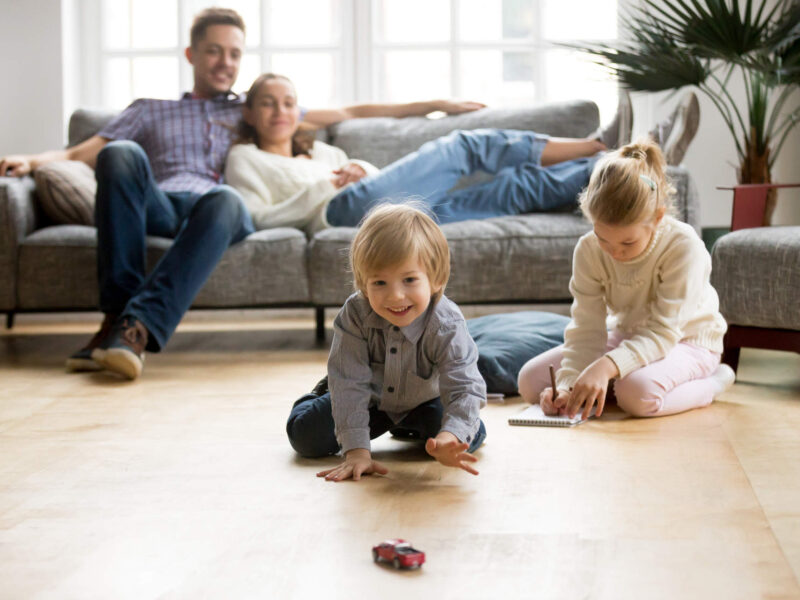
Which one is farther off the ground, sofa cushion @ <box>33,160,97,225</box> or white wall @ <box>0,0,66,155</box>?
white wall @ <box>0,0,66,155</box>

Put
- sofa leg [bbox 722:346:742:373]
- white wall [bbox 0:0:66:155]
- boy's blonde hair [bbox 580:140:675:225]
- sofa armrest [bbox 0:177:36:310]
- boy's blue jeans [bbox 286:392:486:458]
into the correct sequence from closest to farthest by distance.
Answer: boy's blue jeans [bbox 286:392:486:458]
boy's blonde hair [bbox 580:140:675:225]
sofa leg [bbox 722:346:742:373]
sofa armrest [bbox 0:177:36:310]
white wall [bbox 0:0:66:155]

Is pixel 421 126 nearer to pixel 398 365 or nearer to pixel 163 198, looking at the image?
pixel 163 198

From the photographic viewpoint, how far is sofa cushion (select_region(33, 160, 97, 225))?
3021 millimetres

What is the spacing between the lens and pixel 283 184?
3.15 m

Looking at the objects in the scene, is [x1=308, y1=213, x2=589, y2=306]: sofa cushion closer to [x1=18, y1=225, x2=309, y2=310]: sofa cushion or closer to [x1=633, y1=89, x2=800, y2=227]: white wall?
[x1=18, y1=225, x2=309, y2=310]: sofa cushion

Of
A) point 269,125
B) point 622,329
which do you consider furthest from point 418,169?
point 622,329

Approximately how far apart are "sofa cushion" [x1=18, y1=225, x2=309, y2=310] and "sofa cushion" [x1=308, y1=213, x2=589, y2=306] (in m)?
0.07

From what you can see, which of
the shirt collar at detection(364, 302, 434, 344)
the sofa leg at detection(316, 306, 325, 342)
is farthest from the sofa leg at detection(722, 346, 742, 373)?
the sofa leg at detection(316, 306, 325, 342)

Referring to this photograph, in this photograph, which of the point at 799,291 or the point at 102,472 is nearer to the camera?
the point at 102,472

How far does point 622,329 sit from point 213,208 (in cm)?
115

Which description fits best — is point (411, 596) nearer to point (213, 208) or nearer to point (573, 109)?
point (213, 208)

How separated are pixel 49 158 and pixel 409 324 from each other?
1.93 m

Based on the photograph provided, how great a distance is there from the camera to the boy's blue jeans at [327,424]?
174 cm

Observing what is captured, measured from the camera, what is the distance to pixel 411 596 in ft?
3.67
